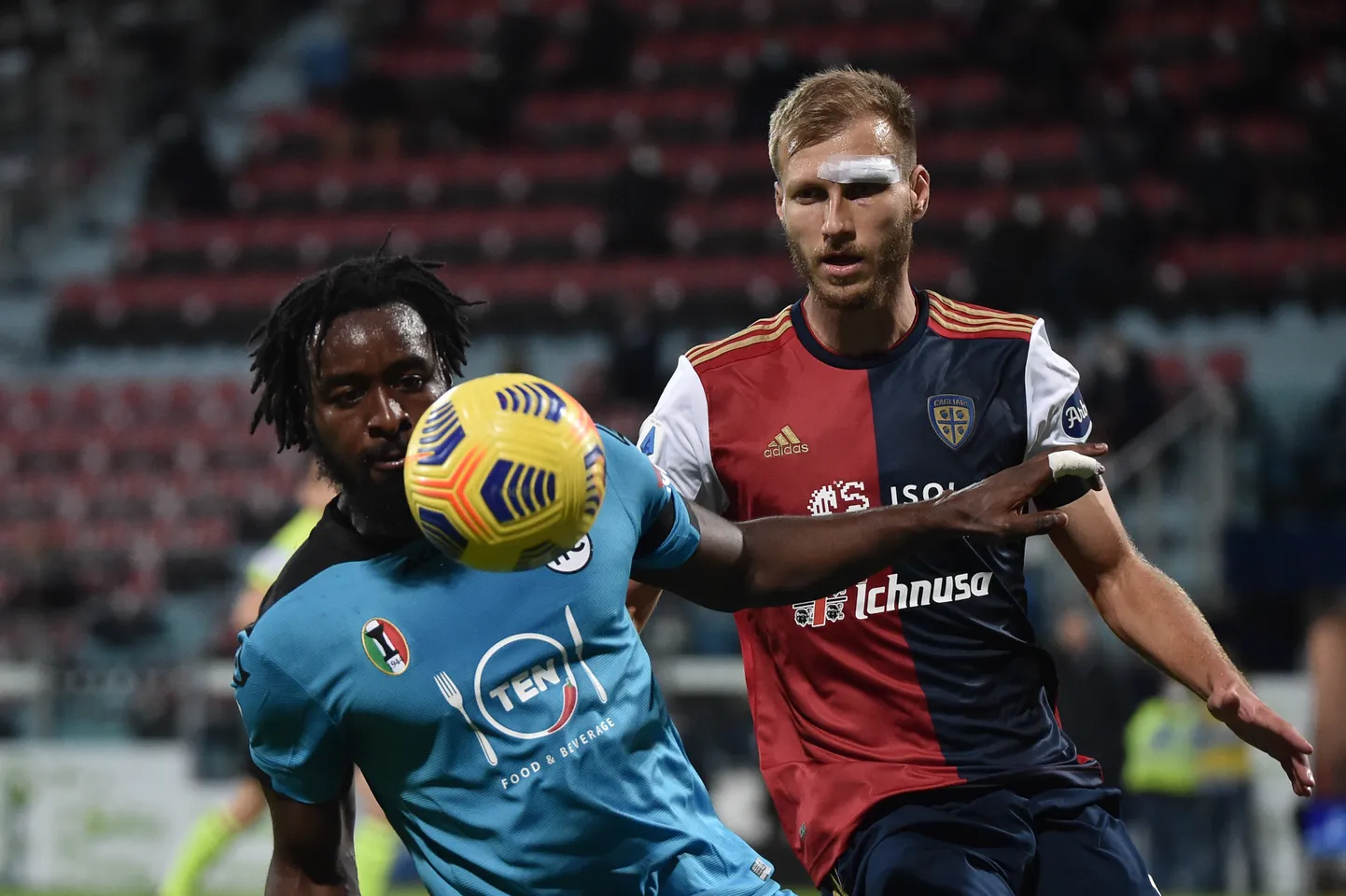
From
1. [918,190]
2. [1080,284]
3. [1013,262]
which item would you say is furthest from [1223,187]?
[918,190]

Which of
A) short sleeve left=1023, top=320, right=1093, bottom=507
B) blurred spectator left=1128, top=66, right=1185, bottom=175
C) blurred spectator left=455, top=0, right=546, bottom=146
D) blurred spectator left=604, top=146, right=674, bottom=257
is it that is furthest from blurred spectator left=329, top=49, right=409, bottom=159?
short sleeve left=1023, top=320, right=1093, bottom=507

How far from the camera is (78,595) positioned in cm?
1413

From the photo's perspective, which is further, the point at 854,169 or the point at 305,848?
the point at 854,169

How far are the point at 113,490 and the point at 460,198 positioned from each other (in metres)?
5.04

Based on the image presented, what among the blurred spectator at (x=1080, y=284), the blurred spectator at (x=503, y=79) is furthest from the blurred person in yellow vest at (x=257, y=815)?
the blurred spectator at (x=503, y=79)

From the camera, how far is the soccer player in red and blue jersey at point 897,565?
338 cm

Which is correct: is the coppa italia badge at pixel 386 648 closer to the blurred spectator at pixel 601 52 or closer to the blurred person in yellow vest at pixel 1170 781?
the blurred person in yellow vest at pixel 1170 781

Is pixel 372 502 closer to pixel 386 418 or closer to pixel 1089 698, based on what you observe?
pixel 386 418

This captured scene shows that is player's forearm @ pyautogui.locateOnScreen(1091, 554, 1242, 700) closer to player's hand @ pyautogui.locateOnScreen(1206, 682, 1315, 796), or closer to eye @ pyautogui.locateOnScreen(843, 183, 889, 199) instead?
player's hand @ pyautogui.locateOnScreen(1206, 682, 1315, 796)

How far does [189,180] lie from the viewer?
1936 cm

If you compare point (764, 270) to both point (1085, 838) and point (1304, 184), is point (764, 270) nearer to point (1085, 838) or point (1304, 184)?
point (1304, 184)

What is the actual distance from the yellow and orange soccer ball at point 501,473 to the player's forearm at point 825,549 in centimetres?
59

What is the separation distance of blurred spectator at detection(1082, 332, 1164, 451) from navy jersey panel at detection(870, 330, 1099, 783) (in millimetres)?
8545

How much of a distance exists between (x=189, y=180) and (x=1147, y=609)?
689 inches
